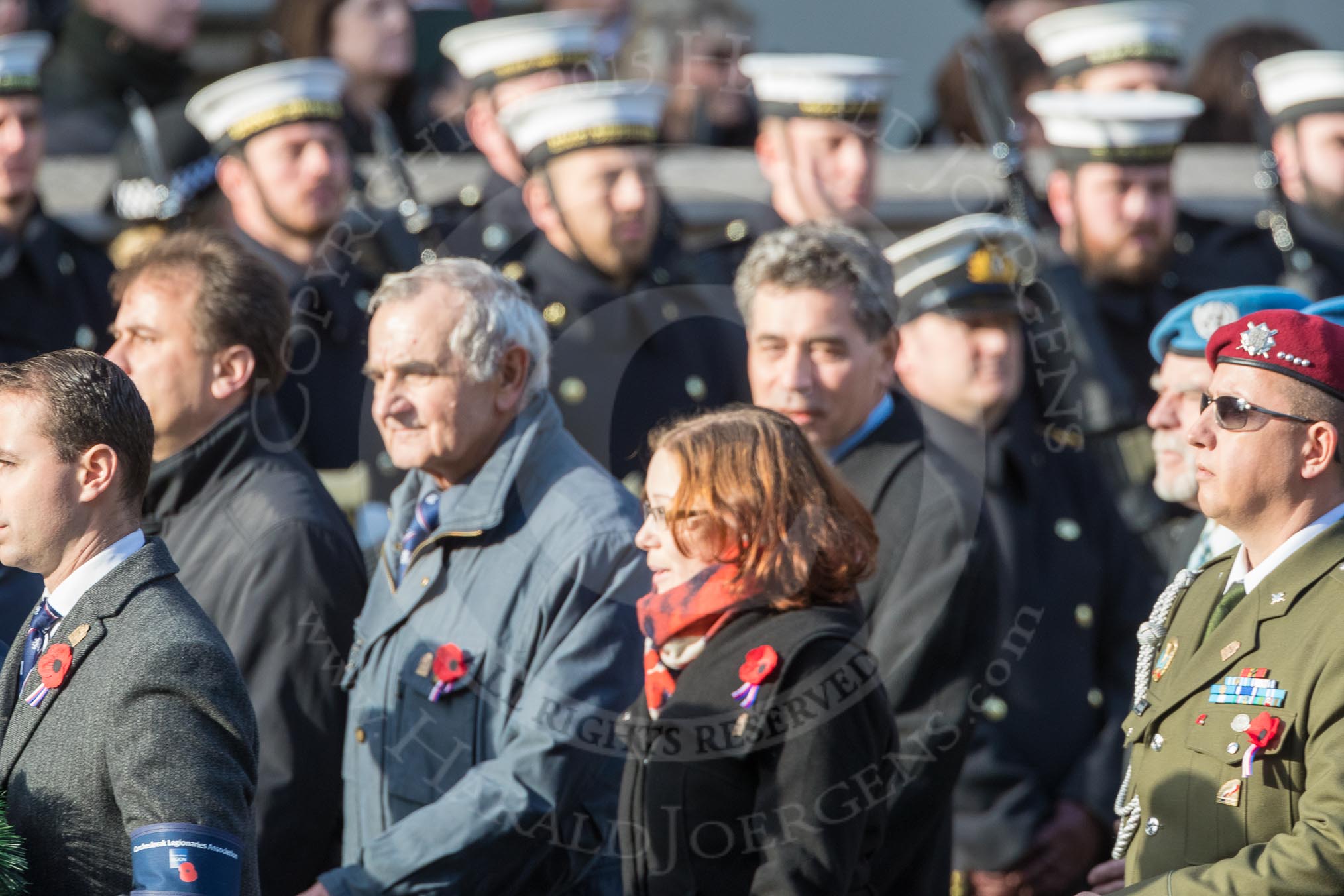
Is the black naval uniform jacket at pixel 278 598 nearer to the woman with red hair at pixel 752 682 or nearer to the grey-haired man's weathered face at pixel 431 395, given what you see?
the grey-haired man's weathered face at pixel 431 395

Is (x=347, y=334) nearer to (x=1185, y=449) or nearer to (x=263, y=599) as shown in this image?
(x=263, y=599)

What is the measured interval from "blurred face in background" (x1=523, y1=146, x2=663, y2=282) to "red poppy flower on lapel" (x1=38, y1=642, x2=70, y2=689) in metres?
2.95

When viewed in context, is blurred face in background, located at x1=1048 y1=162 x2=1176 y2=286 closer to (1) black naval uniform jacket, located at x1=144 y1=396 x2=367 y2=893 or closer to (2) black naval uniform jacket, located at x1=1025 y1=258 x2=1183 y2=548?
(2) black naval uniform jacket, located at x1=1025 y1=258 x2=1183 y2=548

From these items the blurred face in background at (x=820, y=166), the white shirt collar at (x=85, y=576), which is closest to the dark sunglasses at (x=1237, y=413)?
the white shirt collar at (x=85, y=576)

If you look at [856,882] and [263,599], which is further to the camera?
[263,599]

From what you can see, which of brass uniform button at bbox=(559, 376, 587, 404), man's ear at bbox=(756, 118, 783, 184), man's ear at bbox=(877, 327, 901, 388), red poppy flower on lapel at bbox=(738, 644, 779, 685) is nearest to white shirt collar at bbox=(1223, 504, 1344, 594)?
red poppy flower on lapel at bbox=(738, 644, 779, 685)

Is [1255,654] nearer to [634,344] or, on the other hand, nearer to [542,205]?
[634,344]

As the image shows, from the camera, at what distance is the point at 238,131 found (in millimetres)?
6207

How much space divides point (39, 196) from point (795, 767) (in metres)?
4.09

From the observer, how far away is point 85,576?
3.01m

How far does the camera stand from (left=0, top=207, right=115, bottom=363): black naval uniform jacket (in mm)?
6059

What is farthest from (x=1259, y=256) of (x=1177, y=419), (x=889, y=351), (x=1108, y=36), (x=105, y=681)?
(x=105, y=681)

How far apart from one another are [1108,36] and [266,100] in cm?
308

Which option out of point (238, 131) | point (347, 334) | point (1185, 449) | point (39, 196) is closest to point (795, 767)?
point (1185, 449)
